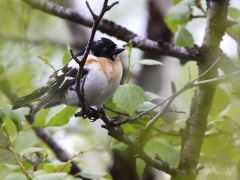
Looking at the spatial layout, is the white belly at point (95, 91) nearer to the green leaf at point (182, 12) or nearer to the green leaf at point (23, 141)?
the green leaf at point (23, 141)

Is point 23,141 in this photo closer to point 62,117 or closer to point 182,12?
point 62,117

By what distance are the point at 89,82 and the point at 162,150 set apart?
0.68 metres

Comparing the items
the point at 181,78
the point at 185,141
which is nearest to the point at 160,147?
the point at 185,141

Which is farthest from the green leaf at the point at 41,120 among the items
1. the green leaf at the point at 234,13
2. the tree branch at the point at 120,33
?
the green leaf at the point at 234,13

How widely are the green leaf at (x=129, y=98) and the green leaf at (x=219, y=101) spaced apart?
0.56 meters

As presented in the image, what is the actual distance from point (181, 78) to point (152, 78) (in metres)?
0.92

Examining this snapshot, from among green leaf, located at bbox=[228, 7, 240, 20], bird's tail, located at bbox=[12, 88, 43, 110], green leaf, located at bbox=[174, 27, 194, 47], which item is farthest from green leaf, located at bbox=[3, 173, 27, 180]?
green leaf, located at bbox=[228, 7, 240, 20]

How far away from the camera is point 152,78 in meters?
5.48

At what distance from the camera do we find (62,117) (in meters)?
2.90

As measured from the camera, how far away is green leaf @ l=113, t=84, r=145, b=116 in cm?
263

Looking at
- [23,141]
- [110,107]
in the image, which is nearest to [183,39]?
[110,107]

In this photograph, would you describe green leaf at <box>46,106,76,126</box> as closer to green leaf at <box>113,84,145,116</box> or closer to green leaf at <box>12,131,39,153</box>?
green leaf at <box>12,131,39,153</box>

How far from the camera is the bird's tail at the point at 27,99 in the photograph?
311 centimetres

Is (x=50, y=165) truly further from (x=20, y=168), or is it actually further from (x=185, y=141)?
(x=185, y=141)
